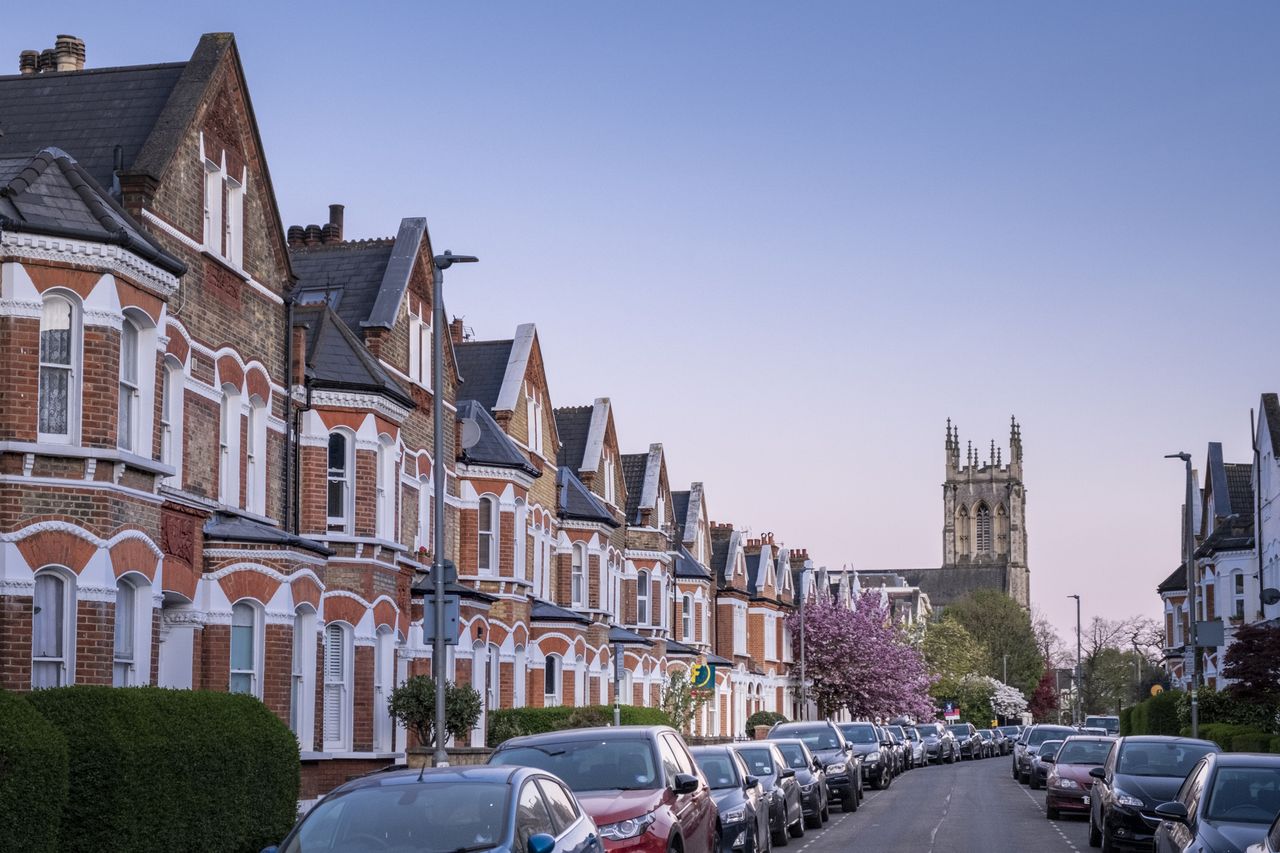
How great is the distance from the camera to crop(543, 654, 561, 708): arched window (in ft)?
143

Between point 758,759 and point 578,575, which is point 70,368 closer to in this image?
point 758,759

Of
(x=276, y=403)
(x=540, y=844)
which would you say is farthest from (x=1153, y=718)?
(x=540, y=844)

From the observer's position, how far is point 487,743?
3709 cm

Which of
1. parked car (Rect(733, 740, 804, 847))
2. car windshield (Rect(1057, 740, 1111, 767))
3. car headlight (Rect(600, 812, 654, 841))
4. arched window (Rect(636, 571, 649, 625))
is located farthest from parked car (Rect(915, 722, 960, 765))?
car headlight (Rect(600, 812, 654, 841))

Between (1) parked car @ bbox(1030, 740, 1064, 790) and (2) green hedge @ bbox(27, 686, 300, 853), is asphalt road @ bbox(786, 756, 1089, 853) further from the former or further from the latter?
(2) green hedge @ bbox(27, 686, 300, 853)

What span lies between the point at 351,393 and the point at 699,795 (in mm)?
14751

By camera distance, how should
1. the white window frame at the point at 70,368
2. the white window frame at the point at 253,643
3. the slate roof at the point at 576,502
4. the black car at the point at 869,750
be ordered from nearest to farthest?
the white window frame at the point at 70,368, the white window frame at the point at 253,643, the black car at the point at 869,750, the slate roof at the point at 576,502

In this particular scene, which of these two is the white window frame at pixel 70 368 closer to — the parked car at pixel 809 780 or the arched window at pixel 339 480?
the arched window at pixel 339 480

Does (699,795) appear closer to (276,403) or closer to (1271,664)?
(276,403)

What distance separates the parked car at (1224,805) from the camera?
47.1 feet

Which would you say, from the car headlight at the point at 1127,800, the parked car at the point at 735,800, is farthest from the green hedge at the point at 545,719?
the car headlight at the point at 1127,800

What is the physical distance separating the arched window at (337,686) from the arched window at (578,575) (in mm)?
18177

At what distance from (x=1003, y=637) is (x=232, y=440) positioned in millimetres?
118518

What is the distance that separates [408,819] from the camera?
10516mm
